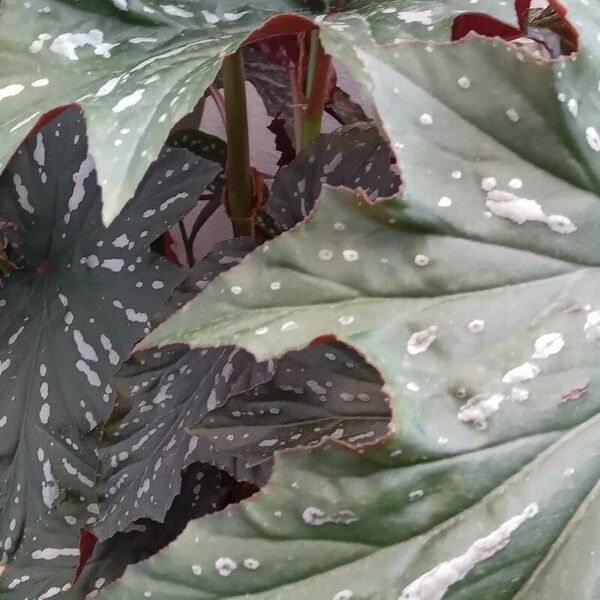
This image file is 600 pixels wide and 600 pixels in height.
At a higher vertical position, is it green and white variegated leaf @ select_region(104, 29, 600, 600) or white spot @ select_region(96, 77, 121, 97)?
white spot @ select_region(96, 77, 121, 97)

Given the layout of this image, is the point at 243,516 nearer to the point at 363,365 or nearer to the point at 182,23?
the point at 363,365

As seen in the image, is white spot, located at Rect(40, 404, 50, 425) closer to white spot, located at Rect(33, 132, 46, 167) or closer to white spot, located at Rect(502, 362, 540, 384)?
white spot, located at Rect(33, 132, 46, 167)

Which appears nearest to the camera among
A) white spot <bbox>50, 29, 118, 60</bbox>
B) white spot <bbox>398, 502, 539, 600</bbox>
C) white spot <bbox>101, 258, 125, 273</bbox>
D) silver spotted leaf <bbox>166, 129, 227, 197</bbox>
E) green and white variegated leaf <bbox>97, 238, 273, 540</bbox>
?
white spot <bbox>398, 502, 539, 600</bbox>

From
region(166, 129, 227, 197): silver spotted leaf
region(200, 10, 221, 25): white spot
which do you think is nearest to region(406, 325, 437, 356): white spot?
region(200, 10, 221, 25): white spot

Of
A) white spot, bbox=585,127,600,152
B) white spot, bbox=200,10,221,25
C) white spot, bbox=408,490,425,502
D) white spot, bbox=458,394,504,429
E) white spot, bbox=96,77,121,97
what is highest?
white spot, bbox=200,10,221,25

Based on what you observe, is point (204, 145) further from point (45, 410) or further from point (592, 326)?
point (592, 326)

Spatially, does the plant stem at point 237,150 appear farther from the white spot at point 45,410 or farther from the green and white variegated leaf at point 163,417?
the white spot at point 45,410

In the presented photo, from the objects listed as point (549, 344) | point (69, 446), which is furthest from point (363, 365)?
point (69, 446)
